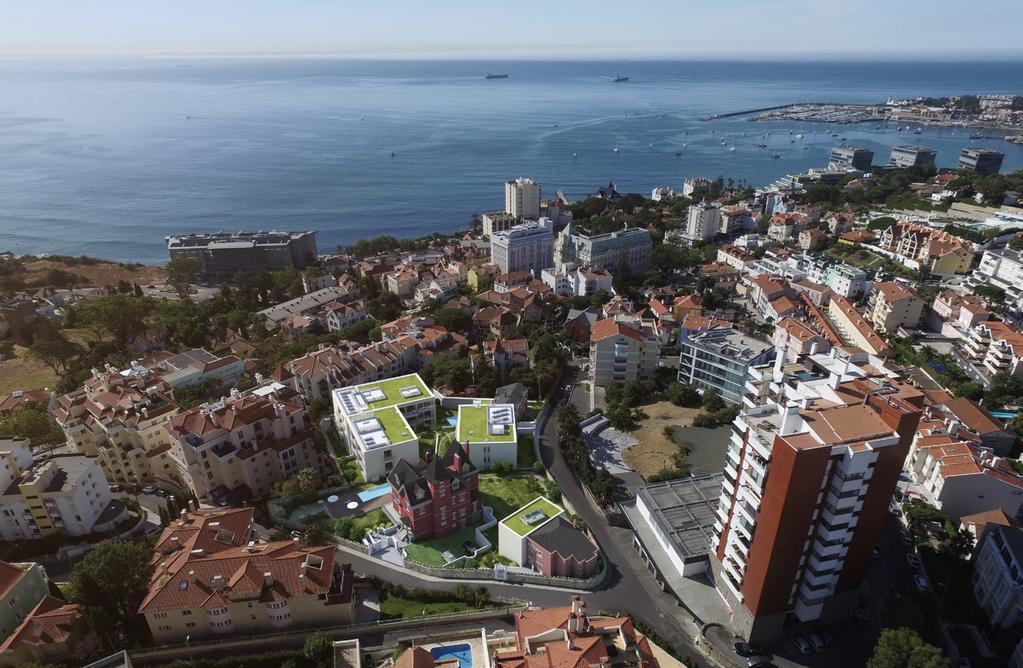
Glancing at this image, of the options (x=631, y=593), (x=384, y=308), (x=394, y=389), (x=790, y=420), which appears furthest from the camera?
(x=384, y=308)

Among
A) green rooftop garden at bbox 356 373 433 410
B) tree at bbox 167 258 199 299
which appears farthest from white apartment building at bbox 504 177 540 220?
green rooftop garden at bbox 356 373 433 410

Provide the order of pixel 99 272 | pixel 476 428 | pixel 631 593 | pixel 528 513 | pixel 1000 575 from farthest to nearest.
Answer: pixel 99 272 → pixel 476 428 → pixel 528 513 → pixel 631 593 → pixel 1000 575

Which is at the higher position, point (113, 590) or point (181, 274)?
point (113, 590)

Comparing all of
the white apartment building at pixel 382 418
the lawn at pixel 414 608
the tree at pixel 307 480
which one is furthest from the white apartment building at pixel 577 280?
the lawn at pixel 414 608

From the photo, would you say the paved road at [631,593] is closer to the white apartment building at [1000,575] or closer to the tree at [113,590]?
the white apartment building at [1000,575]

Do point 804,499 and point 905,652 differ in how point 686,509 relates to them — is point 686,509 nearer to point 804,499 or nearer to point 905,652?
point 804,499

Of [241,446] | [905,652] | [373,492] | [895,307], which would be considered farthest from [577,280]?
[905,652]
